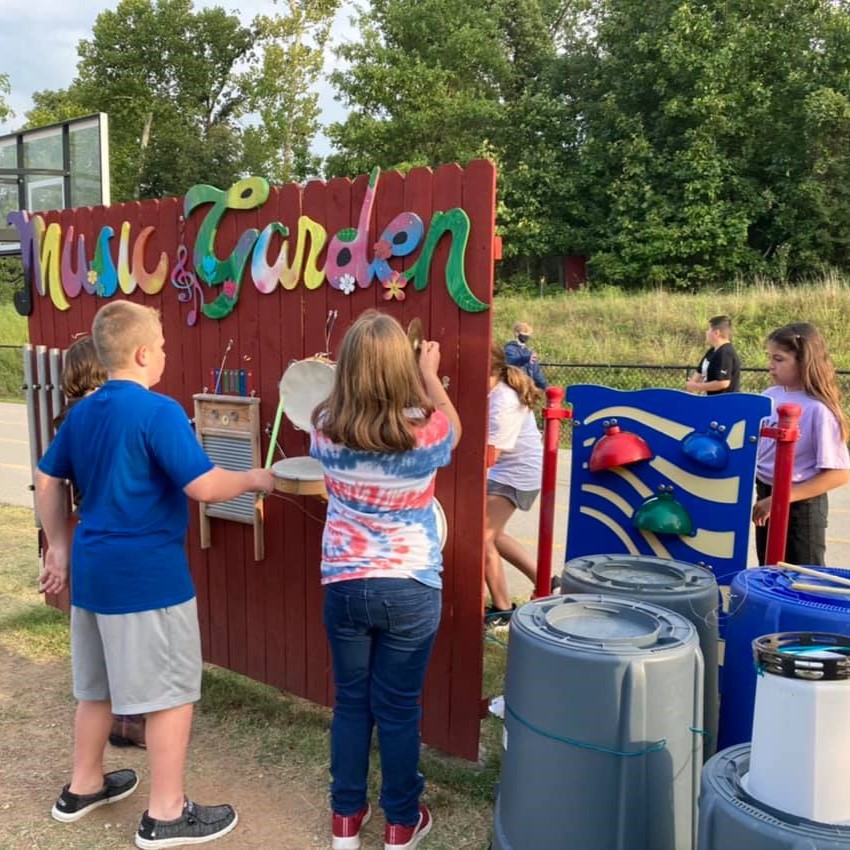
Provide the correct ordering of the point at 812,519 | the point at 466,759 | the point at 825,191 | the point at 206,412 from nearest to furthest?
the point at 466,759, the point at 812,519, the point at 206,412, the point at 825,191

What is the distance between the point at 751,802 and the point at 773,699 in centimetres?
24

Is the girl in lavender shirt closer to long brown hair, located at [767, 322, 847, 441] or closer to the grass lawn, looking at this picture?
long brown hair, located at [767, 322, 847, 441]

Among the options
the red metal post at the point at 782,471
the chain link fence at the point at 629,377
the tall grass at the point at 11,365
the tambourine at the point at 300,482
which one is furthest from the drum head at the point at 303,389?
the tall grass at the point at 11,365

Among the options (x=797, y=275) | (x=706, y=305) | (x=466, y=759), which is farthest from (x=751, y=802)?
(x=797, y=275)

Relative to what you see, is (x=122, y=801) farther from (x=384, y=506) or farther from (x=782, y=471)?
(x=782, y=471)

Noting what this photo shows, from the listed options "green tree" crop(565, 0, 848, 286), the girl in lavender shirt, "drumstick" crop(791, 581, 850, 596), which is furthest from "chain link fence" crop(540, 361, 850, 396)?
"drumstick" crop(791, 581, 850, 596)

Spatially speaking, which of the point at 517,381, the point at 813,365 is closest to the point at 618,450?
the point at 813,365

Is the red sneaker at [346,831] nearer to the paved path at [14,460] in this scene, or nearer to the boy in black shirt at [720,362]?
the paved path at [14,460]

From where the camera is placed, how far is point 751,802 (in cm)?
187

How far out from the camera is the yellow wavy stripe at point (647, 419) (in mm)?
3426

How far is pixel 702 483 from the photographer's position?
3.37 metres

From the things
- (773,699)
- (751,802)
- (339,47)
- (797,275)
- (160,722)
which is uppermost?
(339,47)

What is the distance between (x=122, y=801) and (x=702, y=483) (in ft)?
8.76

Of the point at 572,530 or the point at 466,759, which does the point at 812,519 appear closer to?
the point at 572,530
